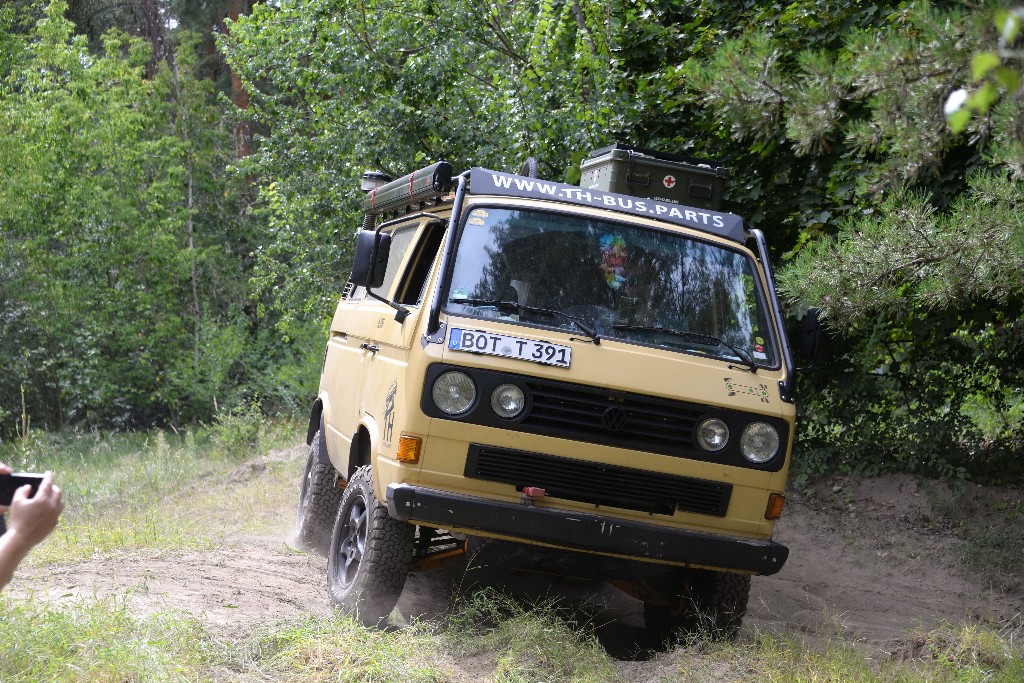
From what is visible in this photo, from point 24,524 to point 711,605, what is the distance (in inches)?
170

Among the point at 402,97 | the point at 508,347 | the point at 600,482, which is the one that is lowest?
the point at 600,482

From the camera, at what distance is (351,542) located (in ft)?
20.0

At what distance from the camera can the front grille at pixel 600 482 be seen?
17.4ft

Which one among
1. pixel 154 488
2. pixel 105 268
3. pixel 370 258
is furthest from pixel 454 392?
pixel 105 268

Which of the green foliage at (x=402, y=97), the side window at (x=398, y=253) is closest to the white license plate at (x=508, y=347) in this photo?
the side window at (x=398, y=253)

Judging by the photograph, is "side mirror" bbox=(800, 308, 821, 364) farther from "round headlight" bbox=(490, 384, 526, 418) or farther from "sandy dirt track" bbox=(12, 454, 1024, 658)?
"round headlight" bbox=(490, 384, 526, 418)

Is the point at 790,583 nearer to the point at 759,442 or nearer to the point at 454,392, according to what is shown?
the point at 759,442

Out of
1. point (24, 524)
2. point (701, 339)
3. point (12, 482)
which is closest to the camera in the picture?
point (24, 524)

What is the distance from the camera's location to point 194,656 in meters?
4.77

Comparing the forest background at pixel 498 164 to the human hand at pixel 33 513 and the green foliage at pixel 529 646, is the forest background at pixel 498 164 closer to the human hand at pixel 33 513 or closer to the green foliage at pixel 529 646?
the human hand at pixel 33 513

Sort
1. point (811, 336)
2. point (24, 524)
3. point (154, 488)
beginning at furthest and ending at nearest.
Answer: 1. point (154, 488)
2. point (811, 336)
3. point (24, 524)

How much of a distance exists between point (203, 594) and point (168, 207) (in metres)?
19.0

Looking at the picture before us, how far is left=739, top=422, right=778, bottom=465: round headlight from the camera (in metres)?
5.51

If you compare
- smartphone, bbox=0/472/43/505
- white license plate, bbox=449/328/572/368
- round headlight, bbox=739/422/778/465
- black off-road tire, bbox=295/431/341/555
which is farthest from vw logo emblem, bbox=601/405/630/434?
smartphone, bbox=0/472/43/505
